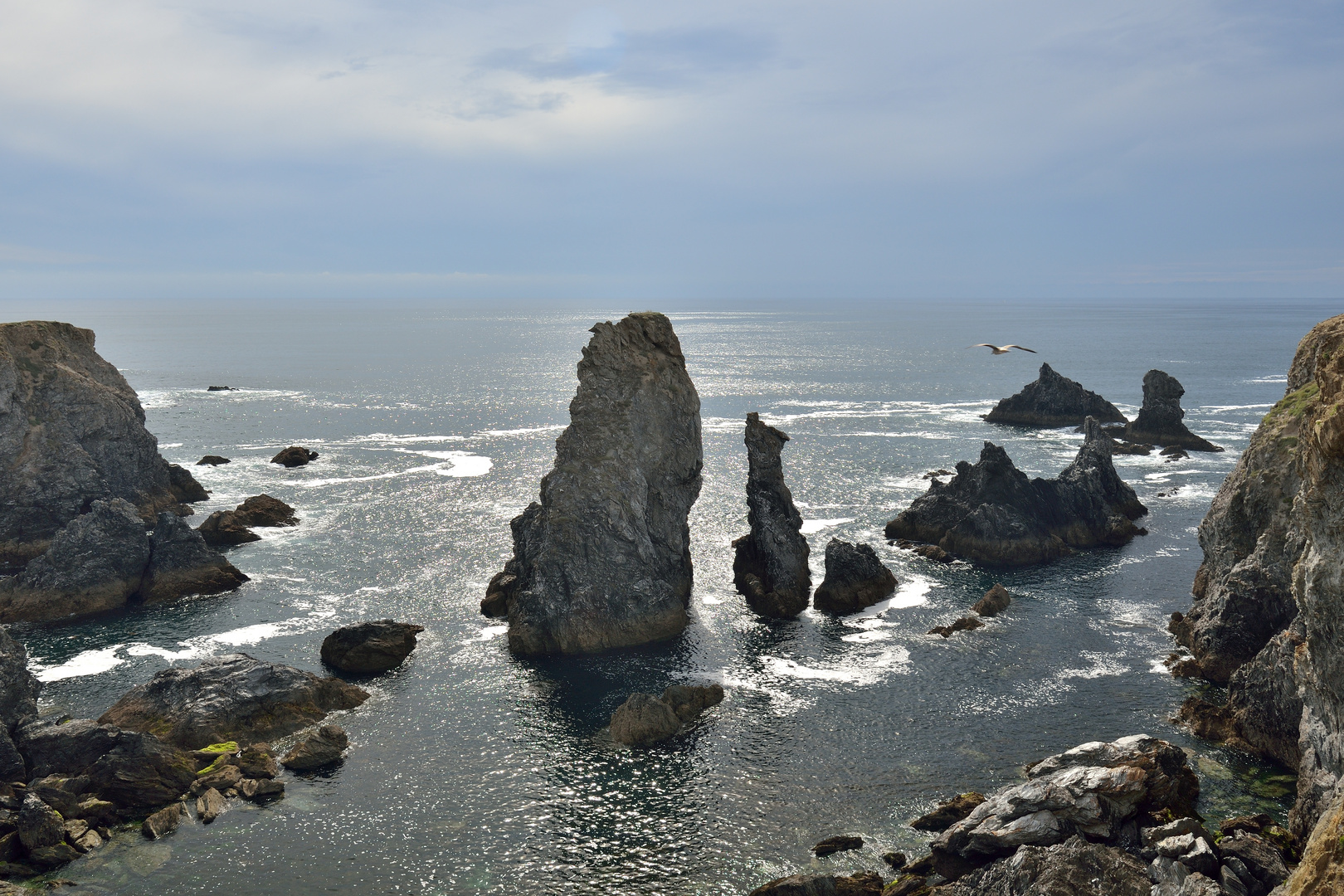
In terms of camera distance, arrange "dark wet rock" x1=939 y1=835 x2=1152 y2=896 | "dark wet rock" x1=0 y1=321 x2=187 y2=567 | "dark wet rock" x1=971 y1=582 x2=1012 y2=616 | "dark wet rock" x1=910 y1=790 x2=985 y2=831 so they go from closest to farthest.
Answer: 1. "dark wet rock" x1=939 y1=835 x2=1152 y2=896
2. "dark wet rock" x1=910 y1=790 x2=985 y2=831
3. "dark wet rock" x1=971 y1=582 x2=1012 y2=616
4. "dark wet rock" x1=0 y1=321 x2=187 y2=567

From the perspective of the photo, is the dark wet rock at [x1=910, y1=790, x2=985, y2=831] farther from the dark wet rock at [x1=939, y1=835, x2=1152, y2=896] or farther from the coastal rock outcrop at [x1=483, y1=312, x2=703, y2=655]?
the coastal rock outcrop at [x1=483, y1=312, x2=703, y2=655]

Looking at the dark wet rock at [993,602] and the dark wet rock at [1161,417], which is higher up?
the dark wet rock at [1161,417]

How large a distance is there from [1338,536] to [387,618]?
1953 inches

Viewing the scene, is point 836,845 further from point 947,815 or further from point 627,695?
point 627,695

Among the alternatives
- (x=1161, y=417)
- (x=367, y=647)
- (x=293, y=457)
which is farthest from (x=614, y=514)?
(x=1161, y=417)

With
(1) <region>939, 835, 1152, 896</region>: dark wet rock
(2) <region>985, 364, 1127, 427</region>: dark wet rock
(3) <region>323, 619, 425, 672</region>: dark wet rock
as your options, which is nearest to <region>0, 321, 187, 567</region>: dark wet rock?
(3) <region>323, 619, 425, 672</region>: dark wet rock

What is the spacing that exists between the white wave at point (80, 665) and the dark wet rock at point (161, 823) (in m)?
18.5

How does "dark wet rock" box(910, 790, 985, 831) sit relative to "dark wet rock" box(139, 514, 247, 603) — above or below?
below

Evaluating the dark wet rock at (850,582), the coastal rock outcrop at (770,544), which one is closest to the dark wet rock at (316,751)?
the coastal rock outcrop at (770,544)

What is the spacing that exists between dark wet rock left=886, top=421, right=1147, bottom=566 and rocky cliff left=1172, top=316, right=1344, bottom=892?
13711 millimetres

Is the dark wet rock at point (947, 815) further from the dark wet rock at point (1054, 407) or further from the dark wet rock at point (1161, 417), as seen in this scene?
Answer: the dark wet rock at point (1054, 407)

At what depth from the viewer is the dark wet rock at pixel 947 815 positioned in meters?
36.9

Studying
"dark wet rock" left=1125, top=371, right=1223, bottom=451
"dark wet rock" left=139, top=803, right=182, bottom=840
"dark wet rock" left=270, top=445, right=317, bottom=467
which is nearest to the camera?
"dark wet rock" left=139, top=803, right=182, bottom=840

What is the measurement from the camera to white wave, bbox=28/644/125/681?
5219cm
